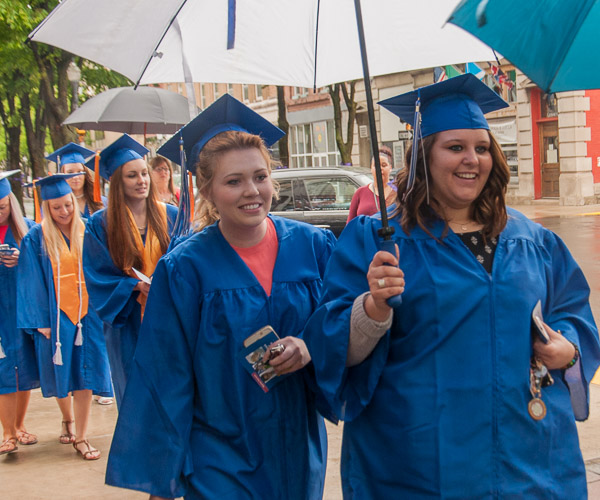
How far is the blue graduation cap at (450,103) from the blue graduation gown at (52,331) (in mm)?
3786

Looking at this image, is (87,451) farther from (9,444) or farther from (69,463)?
(9,444)

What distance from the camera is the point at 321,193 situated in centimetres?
1293

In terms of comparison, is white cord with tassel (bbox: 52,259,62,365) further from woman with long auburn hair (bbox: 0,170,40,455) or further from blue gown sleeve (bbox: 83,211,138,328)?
blue gown sleeve (bbox: 83,211,138,328)

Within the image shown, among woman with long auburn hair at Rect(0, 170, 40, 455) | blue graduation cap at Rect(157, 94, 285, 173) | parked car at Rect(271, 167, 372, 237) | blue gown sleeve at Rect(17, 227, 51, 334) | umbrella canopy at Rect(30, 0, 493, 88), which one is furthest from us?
parked car at Rect(271, 167, 372, 237)

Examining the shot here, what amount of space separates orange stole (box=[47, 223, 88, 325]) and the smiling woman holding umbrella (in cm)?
357

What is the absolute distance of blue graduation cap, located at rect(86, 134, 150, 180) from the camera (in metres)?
5.03

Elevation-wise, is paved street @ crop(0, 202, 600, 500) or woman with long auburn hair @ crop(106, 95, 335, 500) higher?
woman with long auburn hair @ crop(106, 95, 335, 500)

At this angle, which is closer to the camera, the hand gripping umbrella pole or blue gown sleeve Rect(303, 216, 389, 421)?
the hand gripping umbrella pole

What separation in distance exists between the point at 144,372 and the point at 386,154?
242 inches

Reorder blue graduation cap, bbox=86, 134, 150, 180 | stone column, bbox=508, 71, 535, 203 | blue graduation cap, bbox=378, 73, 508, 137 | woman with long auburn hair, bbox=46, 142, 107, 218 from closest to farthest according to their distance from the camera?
blue graduation cap, bbox=378, 73, 508, 137 → blue graduation cap, bbox=86, 134, 150, 180 → woman with long auburn hair, bbox=46, 142, 107, 218 → stone column, bbox=508, 71, 535, 203

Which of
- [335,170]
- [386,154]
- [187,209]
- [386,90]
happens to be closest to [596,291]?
[386,154]

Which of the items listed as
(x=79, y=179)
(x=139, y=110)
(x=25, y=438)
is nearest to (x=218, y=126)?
(x=25, y=438)

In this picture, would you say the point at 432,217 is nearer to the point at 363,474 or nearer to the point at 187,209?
the point at 363,474

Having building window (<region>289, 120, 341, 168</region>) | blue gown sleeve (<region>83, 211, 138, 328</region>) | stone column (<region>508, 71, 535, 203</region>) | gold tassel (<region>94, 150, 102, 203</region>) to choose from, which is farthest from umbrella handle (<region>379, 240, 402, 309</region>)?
building window (<region>289, 120, 341, 168</region>)
